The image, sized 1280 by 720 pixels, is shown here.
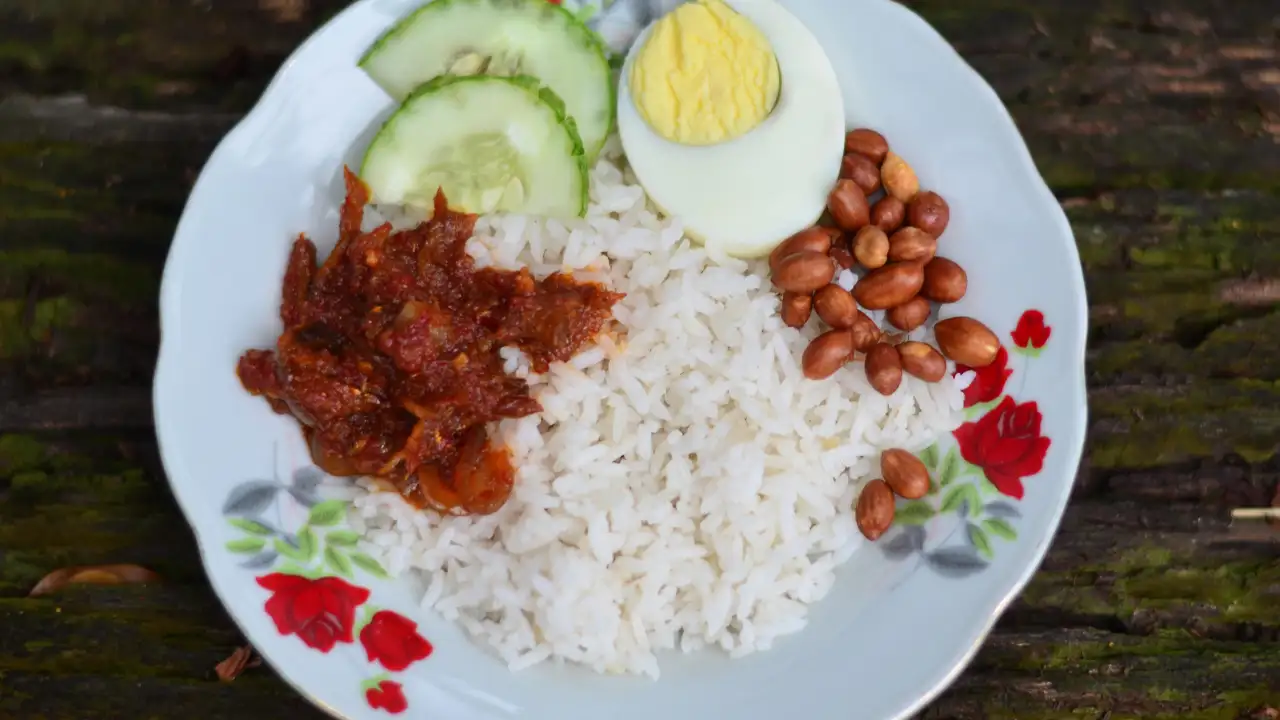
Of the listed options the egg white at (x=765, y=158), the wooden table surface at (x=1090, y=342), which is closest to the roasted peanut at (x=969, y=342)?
the egg white at (x=765, y=158)

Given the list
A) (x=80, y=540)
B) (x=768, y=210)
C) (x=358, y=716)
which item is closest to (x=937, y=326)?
(x=768, y=210)

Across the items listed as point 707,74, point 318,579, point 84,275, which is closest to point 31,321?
point 84,275

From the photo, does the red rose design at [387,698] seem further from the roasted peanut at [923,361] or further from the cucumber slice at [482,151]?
the roasted peanut at [923,361]

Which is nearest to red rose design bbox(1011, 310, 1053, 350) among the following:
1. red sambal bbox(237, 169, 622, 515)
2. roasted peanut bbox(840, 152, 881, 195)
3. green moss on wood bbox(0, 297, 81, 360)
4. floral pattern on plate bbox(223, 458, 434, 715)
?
roasted peanut bbox(840, 152, 881, 195)

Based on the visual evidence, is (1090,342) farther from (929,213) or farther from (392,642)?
(392,642)

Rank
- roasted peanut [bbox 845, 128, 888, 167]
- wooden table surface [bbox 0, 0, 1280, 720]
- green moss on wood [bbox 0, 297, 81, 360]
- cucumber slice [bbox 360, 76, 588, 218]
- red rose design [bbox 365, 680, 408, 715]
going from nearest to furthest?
red rose design [bbox 365, 680, 408, 715]
cucumber slice [bbox 360, 76, 588, 218]
roasted peanut [bbox 845, 128, 888, 167]
wooden table surface [bbox 0, 0, 1280, 720]
green moss on wood [bbox 0, 297, 81, 360]

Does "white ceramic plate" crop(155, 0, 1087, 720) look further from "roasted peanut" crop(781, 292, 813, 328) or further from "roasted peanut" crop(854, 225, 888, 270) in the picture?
"roasted peanut" crop(781, 292, 813, 328)

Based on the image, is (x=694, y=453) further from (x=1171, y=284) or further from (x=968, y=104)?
(x=1171, y=284)
